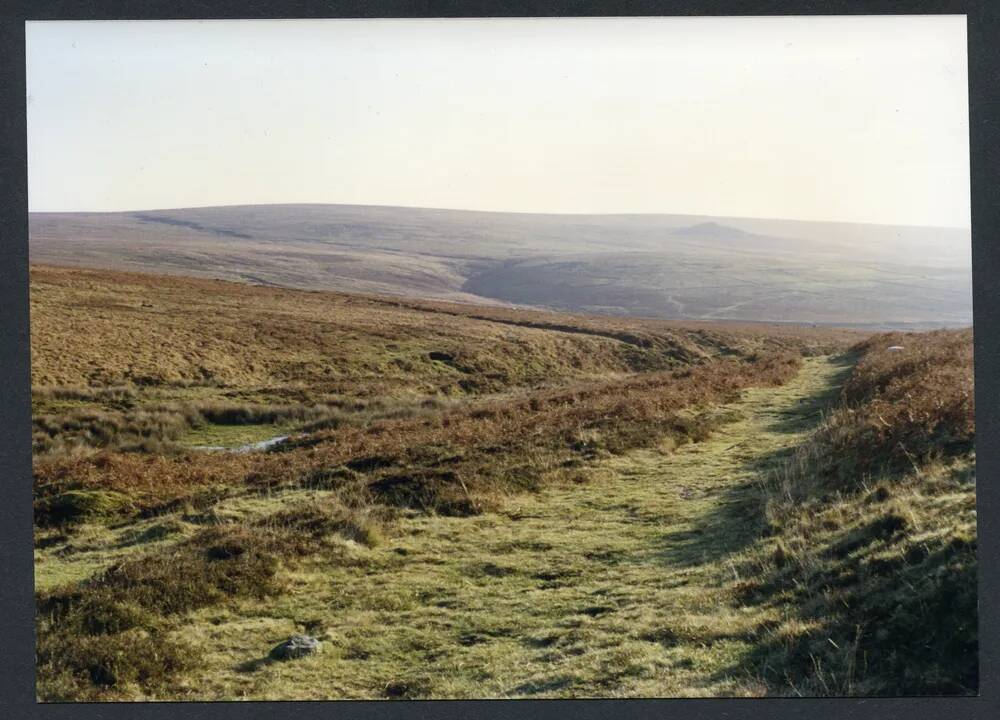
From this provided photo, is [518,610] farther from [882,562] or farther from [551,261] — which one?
[551,261]

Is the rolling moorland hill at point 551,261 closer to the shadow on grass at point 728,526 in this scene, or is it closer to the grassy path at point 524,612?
the shadow on grass at point 728,526

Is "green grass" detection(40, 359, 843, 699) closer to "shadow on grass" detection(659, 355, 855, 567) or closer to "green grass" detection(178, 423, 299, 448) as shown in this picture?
"shadow on grass" detection(659, 355, 855, 567)

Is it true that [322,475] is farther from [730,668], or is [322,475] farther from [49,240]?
[49,240]

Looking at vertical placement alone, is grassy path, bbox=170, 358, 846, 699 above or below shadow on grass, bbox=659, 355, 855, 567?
below

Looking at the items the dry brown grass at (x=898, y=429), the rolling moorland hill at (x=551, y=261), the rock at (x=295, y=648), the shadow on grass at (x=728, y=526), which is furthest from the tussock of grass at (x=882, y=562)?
the rolling moorland hill at (x=551, y=261)

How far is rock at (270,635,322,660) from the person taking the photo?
26.6 feet

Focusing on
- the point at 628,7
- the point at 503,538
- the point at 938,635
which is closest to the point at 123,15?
the point at 628,7

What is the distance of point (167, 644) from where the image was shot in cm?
812

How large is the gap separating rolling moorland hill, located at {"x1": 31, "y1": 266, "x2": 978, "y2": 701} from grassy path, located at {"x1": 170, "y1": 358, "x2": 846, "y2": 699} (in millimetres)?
29

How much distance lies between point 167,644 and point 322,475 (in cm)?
694

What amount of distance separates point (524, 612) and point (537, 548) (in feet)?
6.21

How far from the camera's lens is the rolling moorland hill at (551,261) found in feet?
258

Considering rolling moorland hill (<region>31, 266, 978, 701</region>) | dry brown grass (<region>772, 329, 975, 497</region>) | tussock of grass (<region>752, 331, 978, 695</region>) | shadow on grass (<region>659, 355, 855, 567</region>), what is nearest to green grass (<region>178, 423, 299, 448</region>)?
rolling moorland hill (<region>31, 266, 978, 701</region>)

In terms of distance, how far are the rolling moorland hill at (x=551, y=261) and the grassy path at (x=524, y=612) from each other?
2748cm
